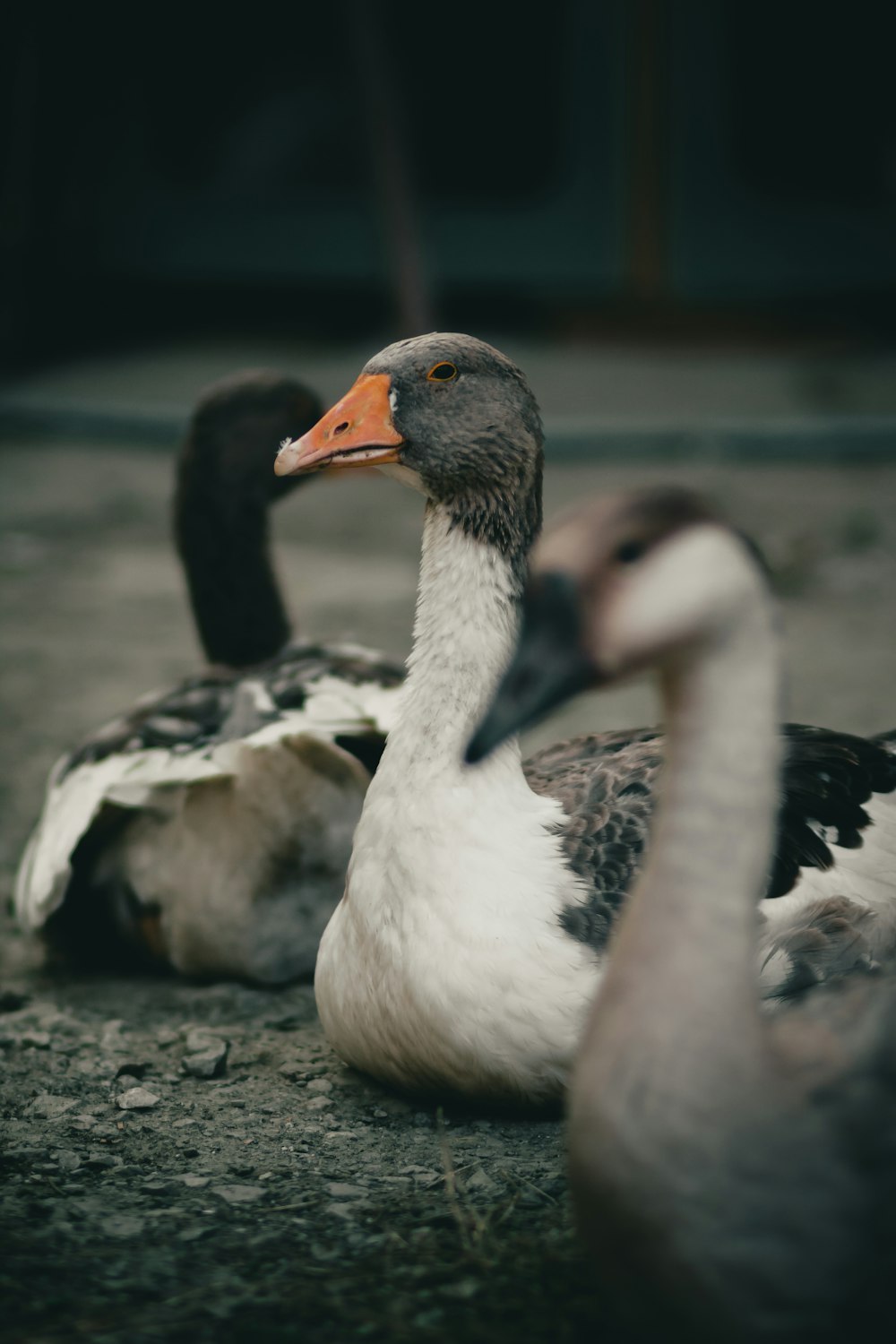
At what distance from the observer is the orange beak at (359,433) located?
9.89ft

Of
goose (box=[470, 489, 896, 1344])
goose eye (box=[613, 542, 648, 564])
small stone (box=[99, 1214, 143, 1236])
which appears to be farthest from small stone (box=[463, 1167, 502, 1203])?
A: goose eye (box=[613, 542, 648, 564])

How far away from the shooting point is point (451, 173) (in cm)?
1268

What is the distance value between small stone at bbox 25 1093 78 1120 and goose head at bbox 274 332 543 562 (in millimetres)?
1359

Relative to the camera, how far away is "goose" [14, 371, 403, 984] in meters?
3.50

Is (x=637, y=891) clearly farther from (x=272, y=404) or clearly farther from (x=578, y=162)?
(x=578, y=162)

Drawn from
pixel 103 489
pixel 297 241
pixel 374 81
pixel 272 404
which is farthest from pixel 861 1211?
pixel 297 241

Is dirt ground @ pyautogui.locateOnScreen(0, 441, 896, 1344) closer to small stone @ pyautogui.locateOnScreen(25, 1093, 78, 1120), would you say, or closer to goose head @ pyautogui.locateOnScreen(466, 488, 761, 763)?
small stone @ pyautogui.locateOnScreen(25, 1093, 78, 1120)

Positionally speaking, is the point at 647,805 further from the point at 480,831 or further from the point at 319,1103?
the point at 319,1103

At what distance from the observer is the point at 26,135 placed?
1092 cm

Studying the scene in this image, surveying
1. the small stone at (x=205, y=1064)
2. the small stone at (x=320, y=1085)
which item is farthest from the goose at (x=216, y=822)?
the small stone at (x=320, y=1085)

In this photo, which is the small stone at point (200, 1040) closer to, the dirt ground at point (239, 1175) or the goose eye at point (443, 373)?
the dirt ground at point (239, 1175)

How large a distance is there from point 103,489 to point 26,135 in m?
3.70

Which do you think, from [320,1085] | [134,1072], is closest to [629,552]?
[320,1085]

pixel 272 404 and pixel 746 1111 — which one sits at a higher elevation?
pixel 272 404
